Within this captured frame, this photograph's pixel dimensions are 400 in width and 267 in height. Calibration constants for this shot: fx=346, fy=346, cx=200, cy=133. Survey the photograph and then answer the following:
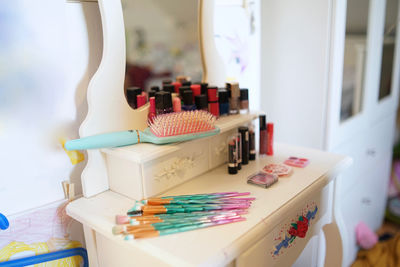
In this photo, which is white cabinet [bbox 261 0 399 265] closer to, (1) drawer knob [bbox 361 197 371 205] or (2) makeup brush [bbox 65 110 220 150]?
(1) drawer knob [bbox 361 197 371 205]

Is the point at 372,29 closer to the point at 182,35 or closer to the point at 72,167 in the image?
the point at 182,35

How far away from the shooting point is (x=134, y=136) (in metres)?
0.68

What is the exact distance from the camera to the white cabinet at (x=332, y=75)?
112 cm

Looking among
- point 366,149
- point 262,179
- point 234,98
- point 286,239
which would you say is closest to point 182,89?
A: point 234,98

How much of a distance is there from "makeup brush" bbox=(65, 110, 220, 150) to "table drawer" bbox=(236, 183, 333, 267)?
0.23 m

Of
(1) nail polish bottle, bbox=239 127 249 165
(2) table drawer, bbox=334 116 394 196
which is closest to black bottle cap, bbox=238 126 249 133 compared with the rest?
(1) nail polish bottle, bbox=239 127 249 165

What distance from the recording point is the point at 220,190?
2.31ft

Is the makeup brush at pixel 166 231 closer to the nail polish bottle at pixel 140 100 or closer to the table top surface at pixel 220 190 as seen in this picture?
the table top surface at pixel 220 190

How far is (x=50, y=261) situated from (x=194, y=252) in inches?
14.6

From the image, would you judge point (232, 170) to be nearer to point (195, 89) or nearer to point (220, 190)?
point (220, 190)

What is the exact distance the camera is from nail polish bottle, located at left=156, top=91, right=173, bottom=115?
2.34 feet

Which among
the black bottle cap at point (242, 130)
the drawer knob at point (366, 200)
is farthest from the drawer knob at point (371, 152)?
the black bottle cap at point (242, 130)

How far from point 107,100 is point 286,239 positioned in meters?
0.45

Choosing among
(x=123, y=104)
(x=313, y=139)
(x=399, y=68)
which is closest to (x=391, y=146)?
(x=399, y=68)
